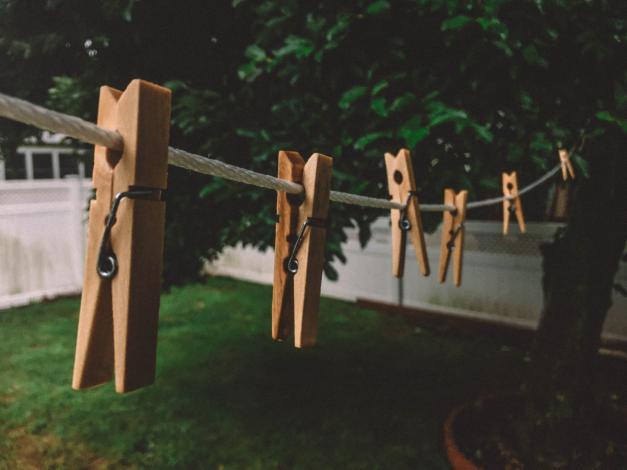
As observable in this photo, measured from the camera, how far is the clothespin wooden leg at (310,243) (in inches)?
54.9

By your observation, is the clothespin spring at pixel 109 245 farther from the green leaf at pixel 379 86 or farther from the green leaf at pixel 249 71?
the green leaf at pixel 249 71

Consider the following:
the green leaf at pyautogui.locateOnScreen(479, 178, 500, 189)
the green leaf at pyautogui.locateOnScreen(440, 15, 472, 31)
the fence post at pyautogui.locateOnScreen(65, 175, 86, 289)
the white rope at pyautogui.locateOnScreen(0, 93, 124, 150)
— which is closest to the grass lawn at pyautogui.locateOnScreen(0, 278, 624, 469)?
the fence post at pyautogui.locateOnScreen(65, 175, 86, 289)

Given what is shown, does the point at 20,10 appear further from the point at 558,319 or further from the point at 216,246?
the point at 558,319

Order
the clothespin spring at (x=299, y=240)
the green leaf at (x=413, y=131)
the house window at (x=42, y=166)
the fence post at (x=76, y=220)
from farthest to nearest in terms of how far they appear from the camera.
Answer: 1. the house window at (x=42, y=166)
2. the fence post at (x=76, y=220)
3. the green leaf at (x=413, y=131)
4. the clothespin spring at (x=299, y=240)

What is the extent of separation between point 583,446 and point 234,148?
2980 mm

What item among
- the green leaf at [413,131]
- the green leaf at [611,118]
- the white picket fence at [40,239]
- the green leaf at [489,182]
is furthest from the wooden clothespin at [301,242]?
the white picket fence at [40,239]

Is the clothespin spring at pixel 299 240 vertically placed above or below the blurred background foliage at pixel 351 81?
below

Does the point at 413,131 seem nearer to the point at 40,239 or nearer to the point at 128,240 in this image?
the point at 128,240

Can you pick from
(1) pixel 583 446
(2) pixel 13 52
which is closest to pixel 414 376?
(1) pixel 583 446

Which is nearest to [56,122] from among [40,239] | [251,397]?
[251,397]

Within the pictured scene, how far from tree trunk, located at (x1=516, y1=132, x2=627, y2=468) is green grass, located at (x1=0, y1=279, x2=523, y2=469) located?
28.6 inches

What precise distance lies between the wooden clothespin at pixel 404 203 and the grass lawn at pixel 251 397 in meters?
1.95

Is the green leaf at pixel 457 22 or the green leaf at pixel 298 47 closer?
the green leaf at pixel 457 22

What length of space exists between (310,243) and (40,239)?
7586 millimetres
